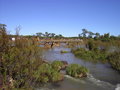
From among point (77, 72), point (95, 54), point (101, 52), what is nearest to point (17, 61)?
point (77, 72)

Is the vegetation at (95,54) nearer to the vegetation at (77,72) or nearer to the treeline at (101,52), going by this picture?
the treeline at (101,52)

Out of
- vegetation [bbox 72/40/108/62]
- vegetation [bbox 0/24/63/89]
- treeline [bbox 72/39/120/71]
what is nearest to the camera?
vegetation [bbox 0/24/63/89]

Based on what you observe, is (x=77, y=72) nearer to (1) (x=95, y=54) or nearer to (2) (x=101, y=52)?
(1) (x=95, y=54)

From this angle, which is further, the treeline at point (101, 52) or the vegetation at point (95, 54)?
the vegetation at point (95, 54)

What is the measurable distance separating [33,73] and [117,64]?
41.3 feet

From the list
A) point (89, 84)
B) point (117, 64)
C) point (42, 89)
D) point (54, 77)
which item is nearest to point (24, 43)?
point (42, 89)

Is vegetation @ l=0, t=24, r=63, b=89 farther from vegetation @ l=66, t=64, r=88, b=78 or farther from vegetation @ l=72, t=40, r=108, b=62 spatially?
vegetation @ l=72, t=40, r=108, b=62

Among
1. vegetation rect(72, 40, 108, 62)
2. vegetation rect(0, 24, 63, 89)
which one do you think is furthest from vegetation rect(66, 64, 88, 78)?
vegetation rect(72, 40, 108, 62)

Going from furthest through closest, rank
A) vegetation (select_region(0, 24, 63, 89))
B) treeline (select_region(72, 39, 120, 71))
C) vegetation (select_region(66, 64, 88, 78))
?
1. treeline (select_region(72, 39, 120, 71))
2. vegetation (select_region(66, 64, 88, 78))
3. vegetation (select_region(0, 24, 63, 89))

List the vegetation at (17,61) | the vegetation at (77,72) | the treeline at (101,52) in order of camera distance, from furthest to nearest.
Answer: the treeline at (101,52)
the vegetation at (77,72)
the vegetation at (17,61)

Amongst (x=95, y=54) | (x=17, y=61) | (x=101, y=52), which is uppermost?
(x=17, y=61)

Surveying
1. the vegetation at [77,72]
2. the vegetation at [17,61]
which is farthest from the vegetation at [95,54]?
the vegetation at [17,61]

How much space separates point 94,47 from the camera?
31828 mm

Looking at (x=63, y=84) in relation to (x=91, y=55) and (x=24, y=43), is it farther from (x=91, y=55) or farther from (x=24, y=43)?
(x=91, y=55)
